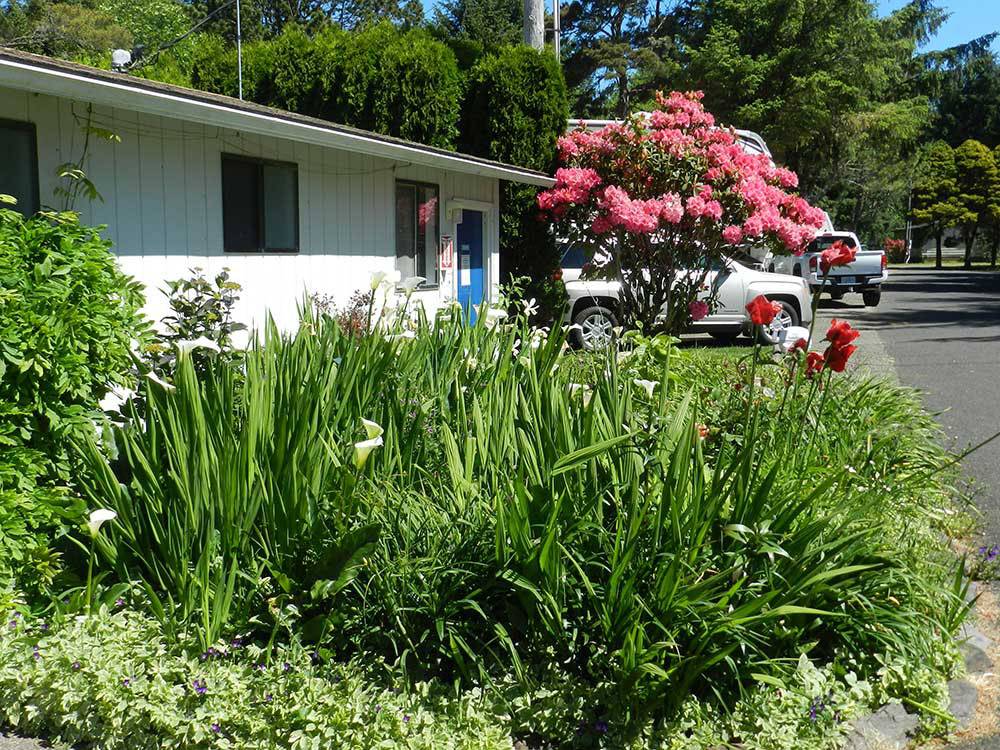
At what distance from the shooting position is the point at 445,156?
38.8ft

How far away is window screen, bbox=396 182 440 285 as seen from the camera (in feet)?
41.9

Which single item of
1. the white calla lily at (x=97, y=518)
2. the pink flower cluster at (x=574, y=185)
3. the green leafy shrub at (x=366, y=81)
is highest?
the green leafy shrub at (x=366, y=81)

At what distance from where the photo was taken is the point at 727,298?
16.8 metres

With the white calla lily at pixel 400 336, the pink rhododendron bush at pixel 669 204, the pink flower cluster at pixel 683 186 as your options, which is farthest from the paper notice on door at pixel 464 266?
the white calla lily at pixel 400 336

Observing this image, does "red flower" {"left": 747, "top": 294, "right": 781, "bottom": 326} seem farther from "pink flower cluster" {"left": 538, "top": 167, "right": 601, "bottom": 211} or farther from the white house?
"pink flower cluster" {"left": 538, "top": 167, "right": 601, "bottom": 211}

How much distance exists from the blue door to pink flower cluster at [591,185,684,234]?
8.21 ft

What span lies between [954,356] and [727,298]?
3.50 metres

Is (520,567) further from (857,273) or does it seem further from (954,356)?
(857,273)

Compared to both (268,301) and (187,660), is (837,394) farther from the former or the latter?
(268,301)

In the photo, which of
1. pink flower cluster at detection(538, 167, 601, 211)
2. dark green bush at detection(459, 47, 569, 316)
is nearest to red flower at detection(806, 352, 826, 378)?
pink flower cluster at detection(538, 167, 601, 211)

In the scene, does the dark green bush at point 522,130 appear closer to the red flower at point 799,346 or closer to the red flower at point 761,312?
the red flower at point 799,346

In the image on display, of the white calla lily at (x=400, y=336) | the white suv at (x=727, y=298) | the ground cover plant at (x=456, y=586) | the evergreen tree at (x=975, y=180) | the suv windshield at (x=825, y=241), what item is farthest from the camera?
the evergreen tree at (x=975, y=180)

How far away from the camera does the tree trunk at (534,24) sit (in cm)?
1694

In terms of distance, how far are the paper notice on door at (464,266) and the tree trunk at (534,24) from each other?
4.26 m
